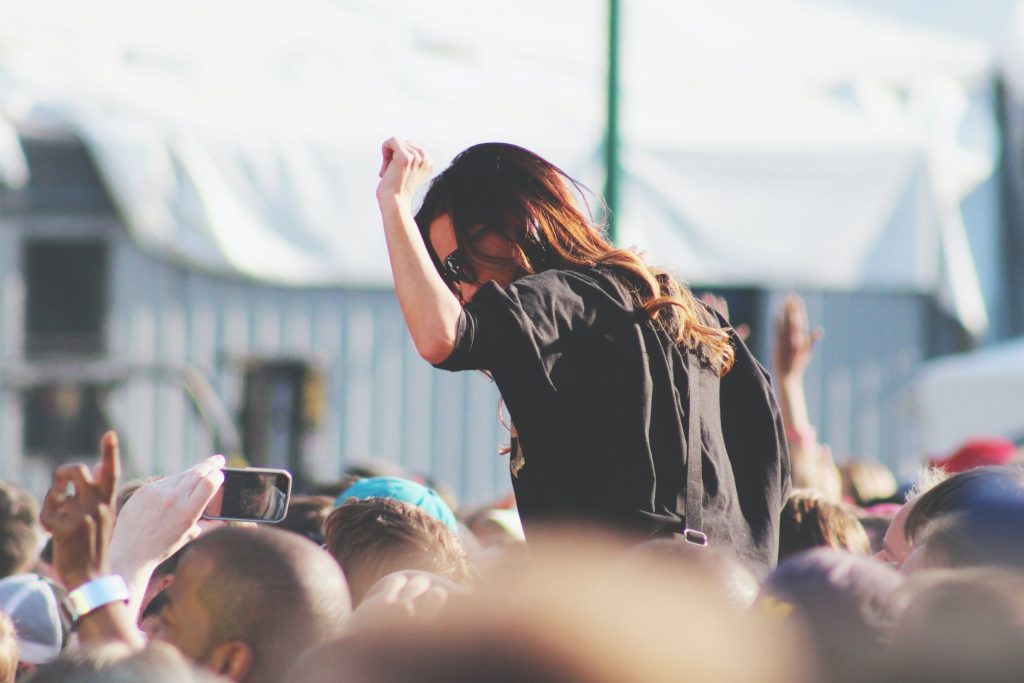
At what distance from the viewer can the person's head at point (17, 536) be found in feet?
13.5

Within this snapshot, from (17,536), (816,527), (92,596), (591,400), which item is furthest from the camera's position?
(17,536)

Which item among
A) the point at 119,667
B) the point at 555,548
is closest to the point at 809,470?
the point at 555,548

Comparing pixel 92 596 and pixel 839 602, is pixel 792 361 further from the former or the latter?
pixel 92 596

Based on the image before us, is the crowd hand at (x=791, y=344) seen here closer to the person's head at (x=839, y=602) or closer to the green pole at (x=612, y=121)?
the green pole at (x=612, y=121)

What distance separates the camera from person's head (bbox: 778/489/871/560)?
344 centimetres

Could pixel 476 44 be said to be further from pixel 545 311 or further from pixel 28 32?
pixel 545 311

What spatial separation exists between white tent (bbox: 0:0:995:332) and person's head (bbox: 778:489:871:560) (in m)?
6.66

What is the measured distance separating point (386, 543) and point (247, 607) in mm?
894

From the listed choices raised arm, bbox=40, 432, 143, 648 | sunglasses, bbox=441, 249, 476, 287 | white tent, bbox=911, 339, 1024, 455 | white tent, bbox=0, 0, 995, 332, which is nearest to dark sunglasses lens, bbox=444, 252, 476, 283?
sunglasses, bbox=441, 249, 476, 287

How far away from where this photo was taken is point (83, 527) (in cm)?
197

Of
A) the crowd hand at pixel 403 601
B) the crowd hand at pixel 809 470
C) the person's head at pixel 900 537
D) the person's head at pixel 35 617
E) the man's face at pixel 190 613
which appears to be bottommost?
the crowd hand at pixel 809 470

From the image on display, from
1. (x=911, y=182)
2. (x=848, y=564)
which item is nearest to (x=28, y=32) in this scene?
(x=911, y=182)

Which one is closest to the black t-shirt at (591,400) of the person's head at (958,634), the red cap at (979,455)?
the person's head at (958,634)

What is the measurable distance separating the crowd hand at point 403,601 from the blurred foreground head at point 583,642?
45mm
